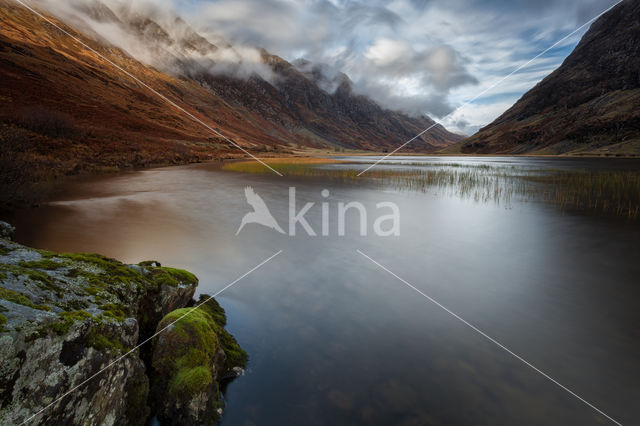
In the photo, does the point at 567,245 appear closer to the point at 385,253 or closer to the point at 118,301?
the point at 385,253

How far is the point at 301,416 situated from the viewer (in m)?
4.05

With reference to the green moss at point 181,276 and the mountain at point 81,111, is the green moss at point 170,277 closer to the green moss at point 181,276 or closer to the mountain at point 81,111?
the green moss at point 181,276

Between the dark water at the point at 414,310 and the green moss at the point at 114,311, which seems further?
the dark water at the point at 414,310

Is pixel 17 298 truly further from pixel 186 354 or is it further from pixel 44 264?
pixel 186 354

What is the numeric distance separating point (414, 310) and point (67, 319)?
587cm

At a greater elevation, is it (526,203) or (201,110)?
(201,110)

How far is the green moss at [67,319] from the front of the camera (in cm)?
282

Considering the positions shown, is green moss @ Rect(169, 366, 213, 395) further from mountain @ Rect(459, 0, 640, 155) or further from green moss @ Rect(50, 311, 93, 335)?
mountain @ Rect(459, 0, 640, 155)

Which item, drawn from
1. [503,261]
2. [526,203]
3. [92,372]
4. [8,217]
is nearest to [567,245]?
[503,261]

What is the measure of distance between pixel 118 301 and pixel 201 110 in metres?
149

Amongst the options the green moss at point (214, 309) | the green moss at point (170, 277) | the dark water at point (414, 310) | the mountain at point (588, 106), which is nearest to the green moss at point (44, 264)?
the green moss at point (170, 277)

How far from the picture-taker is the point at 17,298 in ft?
9.31
